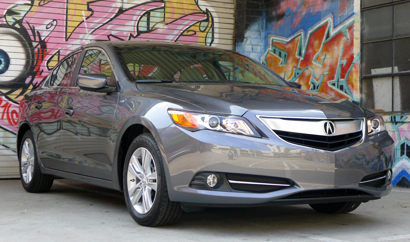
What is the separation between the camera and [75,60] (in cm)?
628

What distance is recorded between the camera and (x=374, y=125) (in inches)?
184

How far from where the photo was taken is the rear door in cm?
506

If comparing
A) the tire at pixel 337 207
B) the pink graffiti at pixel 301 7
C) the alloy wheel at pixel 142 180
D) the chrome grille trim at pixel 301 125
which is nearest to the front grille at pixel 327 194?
the chrome grille trim at pixel 301 125

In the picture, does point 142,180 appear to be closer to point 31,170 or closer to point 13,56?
point 31,170

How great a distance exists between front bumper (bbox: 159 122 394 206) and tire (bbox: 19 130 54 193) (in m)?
2.99

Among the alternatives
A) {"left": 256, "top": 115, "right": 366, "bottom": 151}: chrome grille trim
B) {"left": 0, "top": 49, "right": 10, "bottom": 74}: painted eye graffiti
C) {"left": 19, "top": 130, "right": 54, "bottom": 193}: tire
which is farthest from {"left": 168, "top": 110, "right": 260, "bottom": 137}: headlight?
{"left": 0, "top": 49, "right": 10, "bottom": 74}: painted eye graffiti

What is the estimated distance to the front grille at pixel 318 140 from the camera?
4.11 m

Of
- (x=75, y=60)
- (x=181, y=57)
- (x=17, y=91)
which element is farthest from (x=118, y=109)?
(x=17, y=91)

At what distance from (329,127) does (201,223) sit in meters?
1.38

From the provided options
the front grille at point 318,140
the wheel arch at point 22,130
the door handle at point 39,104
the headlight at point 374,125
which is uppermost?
the door handle at point 39,104

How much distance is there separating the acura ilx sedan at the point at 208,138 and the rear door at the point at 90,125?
11 millimetres

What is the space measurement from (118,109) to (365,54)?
5146 mm

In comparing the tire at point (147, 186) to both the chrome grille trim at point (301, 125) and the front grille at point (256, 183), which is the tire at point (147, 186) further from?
the chrome grille trim at point (301, 125)

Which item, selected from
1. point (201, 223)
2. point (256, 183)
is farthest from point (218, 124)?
point (201, 223)
